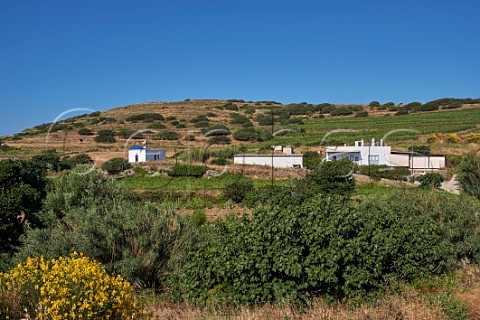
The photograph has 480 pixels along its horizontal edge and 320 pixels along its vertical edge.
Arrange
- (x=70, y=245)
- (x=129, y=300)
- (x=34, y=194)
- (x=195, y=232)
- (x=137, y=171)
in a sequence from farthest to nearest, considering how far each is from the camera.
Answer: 1. (x=137, y=171)
2. (x=34, y=194)
3. (x=195, y=232)
4. (x=70, y=245)
5. (x=129, y=300)

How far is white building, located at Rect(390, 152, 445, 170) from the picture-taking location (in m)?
46.1

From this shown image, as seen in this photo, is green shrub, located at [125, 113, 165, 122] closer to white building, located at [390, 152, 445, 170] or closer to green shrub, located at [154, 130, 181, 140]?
green shrub, located at [154, 130, 181, 140]

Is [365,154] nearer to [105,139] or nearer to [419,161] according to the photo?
[419,161]

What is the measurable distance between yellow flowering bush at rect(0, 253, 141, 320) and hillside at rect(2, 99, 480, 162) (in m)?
40.0

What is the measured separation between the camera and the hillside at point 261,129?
192ft

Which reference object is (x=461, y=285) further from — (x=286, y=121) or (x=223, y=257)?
(x=286, y=121)

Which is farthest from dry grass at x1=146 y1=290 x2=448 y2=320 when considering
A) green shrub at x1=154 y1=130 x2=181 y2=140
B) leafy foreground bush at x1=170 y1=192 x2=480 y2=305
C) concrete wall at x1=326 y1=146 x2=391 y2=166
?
green shrub at x1=154 y1=130 x2=181 y2=140

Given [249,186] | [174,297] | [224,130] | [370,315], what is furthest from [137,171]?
[370,315]

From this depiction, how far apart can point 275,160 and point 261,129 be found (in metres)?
27.3

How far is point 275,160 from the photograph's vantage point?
46.6 m

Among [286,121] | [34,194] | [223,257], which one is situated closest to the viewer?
[223,257]

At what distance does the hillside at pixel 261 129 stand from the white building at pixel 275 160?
18.6ft

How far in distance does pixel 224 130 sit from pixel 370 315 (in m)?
65.1

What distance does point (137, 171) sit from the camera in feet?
139
